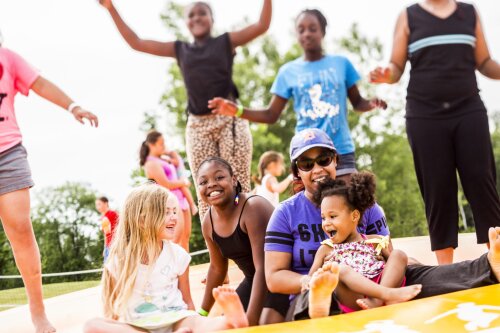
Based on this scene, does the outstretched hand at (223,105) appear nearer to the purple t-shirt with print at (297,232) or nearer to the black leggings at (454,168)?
the black leggings at (454,168)

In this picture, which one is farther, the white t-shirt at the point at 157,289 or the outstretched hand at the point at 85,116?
the outstretched hand at the point at 85,116

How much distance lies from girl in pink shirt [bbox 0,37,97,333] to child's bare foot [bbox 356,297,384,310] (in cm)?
172

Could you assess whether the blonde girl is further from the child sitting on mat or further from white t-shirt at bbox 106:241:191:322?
the child sitting on mat

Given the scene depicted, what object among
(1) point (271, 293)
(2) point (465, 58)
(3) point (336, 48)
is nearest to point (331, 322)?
(1) point (271, 293)

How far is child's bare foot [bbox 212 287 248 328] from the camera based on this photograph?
253 cm

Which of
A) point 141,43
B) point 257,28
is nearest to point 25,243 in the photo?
point 141,43

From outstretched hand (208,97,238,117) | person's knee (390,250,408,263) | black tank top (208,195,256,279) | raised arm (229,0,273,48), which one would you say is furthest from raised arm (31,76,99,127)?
person's knee (390,250,408,263)

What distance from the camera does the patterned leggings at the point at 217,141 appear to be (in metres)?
4.59

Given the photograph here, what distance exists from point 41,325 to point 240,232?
46.2 inches

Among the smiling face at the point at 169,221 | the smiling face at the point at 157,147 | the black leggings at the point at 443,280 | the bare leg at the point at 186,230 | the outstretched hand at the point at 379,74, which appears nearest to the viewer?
the black leggings at the point at 443,280

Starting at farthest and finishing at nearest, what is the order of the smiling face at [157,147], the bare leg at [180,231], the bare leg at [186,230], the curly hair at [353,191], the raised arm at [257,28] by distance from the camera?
1. the smiling face at [157,147]
2. the bare leg at [186,230]
3. the bare leg at [180,231]
4. the raised arm at [257,28]
5. the curly hair at [353,191]

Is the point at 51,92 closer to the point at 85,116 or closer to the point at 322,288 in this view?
the point at 85,116

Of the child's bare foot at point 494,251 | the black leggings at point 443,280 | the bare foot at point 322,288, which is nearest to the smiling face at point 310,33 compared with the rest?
the black leggings at point 443,280

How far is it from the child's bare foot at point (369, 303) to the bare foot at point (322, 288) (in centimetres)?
12
